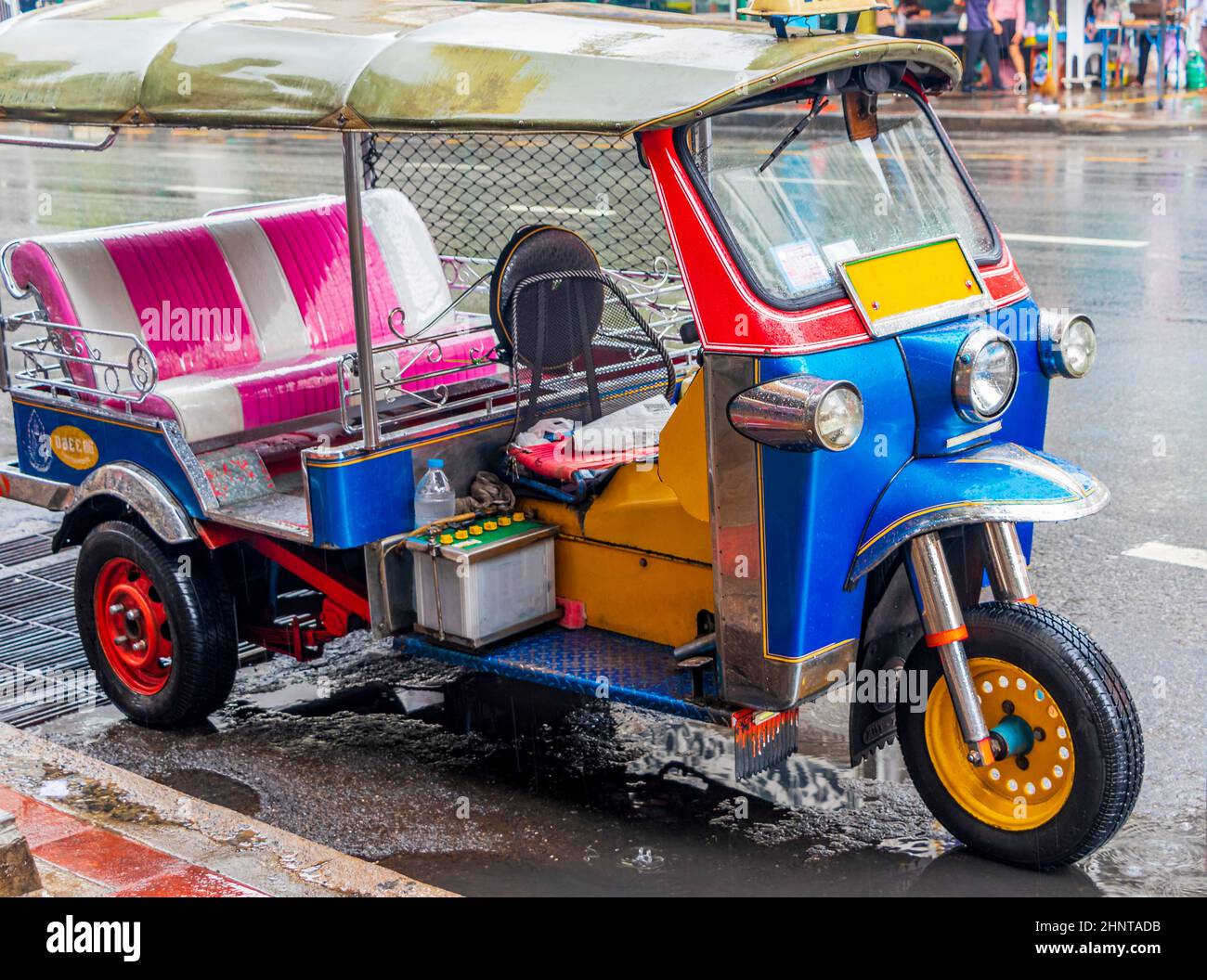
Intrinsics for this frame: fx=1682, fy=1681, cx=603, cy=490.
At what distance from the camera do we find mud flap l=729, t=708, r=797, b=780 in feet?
14.9

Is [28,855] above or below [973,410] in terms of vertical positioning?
below

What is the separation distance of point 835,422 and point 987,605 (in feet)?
2.27

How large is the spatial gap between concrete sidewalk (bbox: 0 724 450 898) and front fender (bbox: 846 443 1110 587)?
1.52 meters

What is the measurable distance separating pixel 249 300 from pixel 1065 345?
129 inches

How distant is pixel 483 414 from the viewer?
555 cm

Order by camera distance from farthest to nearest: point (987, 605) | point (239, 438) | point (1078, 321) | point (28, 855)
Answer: point (239, 438) → point (1078, 321) → point (987, 605) → point (28, 855)

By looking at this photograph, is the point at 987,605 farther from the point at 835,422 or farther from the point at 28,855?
the point at 28,855

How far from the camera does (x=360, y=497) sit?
5.17m

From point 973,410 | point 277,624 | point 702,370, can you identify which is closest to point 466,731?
point 277,624

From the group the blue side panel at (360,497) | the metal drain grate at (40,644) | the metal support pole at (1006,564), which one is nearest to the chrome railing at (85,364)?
the blue side panel at (360,497)

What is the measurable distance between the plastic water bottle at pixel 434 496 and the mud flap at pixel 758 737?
1.26 meters

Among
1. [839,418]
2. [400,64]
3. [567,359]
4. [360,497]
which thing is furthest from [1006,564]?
[400,64]

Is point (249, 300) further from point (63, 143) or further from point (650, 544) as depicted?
point (650, 544)

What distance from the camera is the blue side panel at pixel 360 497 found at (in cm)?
512
